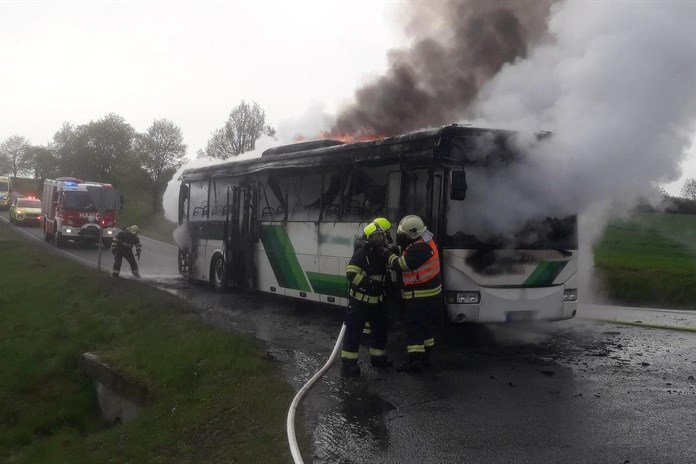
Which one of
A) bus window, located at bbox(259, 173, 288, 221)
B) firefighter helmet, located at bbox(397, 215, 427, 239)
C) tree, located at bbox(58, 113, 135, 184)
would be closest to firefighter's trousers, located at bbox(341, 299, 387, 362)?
firefighter helmet, located at bbox(397, 215, 427, 239)

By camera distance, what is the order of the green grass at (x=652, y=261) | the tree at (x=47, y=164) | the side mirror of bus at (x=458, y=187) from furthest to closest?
the tree at (x=47, y=164) → the green grass at (x=652, y=261) → the side mirror of bus at (x=458, y=187)

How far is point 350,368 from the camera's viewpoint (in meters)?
8.05

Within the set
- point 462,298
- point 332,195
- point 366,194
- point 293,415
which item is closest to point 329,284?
point 332,195

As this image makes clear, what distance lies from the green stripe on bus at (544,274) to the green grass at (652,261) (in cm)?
451

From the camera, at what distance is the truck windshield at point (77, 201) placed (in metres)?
28.7

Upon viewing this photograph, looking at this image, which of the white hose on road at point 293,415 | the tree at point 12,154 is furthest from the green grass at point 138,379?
the tree at point 12,154

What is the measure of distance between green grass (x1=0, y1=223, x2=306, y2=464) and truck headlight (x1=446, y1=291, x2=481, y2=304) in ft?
8.04

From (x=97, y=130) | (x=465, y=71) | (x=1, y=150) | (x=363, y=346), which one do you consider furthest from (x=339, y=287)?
(x=1, y=150)

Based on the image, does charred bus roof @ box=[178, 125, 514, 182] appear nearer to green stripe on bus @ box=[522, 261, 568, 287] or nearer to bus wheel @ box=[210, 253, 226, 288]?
green stripe on bus @ box=[522, 261, 568, 287]

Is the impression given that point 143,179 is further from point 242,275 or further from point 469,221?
point 469,221

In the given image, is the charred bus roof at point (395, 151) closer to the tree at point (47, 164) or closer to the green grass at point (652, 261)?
the green grass at point (652, 261)

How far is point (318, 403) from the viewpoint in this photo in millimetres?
6953

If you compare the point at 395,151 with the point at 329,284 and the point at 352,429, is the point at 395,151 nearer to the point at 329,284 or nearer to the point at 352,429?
the point at 329,284

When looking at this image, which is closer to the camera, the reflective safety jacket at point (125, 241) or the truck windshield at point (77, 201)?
the reflective safety jacket at point (125, 241)
